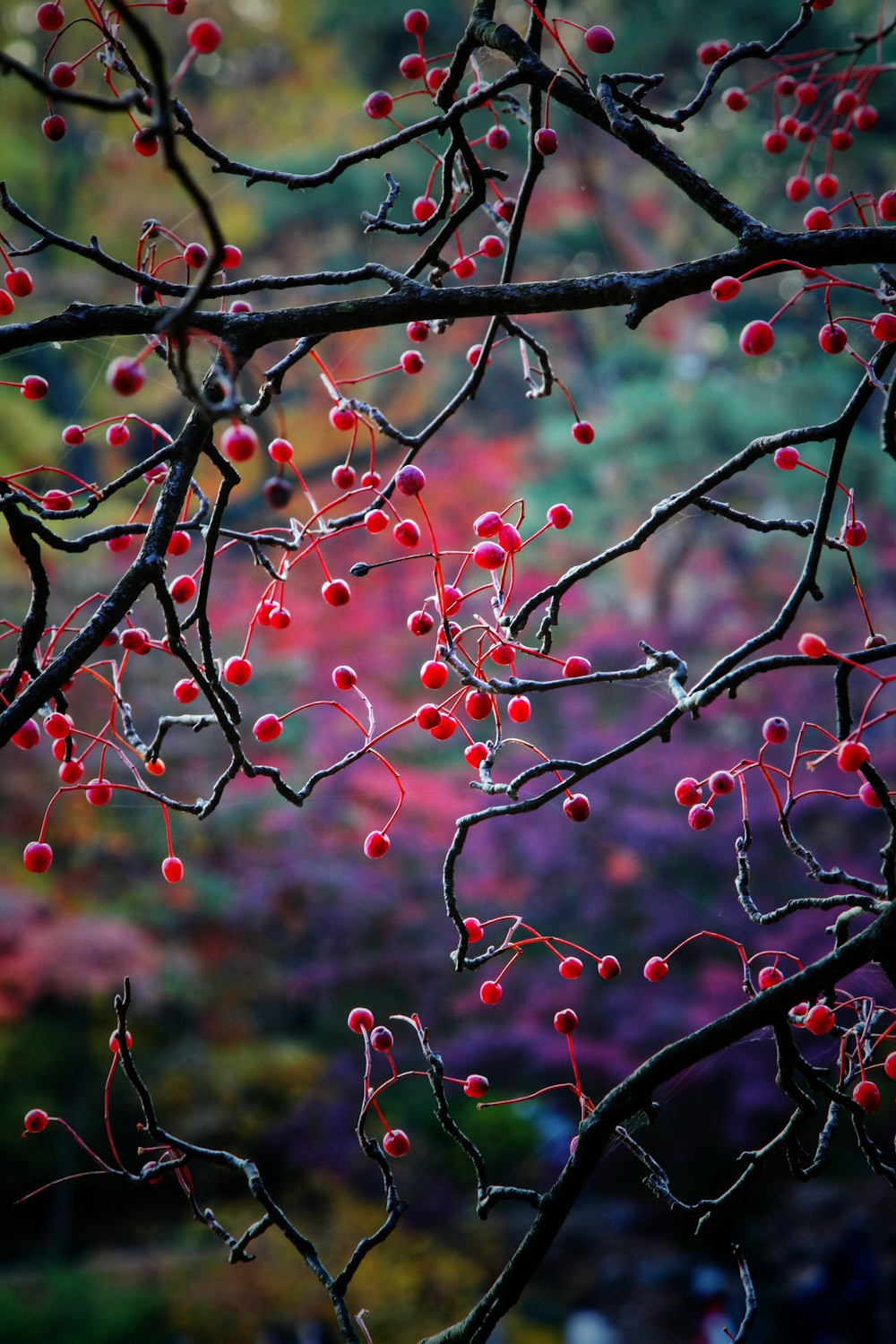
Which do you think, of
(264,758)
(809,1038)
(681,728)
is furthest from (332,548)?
(809,1038)

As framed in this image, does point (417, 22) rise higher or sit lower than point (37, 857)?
higher

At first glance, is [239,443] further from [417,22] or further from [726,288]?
[417,22]

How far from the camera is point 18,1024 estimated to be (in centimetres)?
349

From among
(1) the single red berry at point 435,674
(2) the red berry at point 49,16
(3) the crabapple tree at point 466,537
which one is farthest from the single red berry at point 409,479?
(2) the red berry at point 49,16

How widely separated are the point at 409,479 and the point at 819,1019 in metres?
0.44

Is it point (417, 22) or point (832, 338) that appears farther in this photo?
point (417, 22)

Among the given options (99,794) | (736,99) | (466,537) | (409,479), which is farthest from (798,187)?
(466,537)

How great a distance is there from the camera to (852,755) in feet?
1.95

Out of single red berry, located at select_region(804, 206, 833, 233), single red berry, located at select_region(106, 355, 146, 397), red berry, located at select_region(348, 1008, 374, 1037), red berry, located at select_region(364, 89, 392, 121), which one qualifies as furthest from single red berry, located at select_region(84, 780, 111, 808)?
single red berry, located at select_region(804, 206, 833, 233)

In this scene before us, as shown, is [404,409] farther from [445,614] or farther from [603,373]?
[445,614]

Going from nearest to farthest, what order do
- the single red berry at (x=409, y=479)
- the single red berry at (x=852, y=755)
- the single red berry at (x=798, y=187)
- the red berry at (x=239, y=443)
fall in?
1. the red berry at (x=239, y=443)
2. the single red berry at (x=852, y=755)
3. the single red berry at (x=409, y=479)
4. the single red berry at (x=798, y=187)

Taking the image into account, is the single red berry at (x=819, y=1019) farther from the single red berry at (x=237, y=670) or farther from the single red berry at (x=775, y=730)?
the single red berry at (x=237, y=670)

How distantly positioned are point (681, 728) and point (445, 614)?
3434 mm

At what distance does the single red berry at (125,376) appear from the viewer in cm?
46
